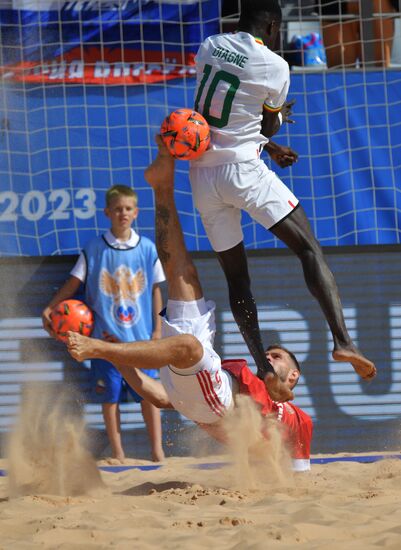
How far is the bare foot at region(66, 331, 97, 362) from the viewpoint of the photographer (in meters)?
5.40

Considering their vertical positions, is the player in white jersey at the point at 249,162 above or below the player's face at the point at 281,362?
above

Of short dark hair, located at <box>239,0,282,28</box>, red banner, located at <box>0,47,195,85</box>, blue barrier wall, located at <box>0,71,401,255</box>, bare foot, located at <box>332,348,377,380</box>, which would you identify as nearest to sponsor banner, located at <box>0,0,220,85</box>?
red banner, located at <box>0,47,195,85</box>

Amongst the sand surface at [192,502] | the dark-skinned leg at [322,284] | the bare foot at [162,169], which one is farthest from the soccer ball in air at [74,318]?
the dark-skinned leg at [322,284]

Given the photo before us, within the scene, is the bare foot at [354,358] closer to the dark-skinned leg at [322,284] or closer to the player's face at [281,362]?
the dark-skinned leg at [322,284]

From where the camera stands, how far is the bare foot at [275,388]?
593cm

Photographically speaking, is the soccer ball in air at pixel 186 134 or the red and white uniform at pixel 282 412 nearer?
the soccer ball in air at pixel 186 134

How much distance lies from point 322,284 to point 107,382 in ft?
10.2

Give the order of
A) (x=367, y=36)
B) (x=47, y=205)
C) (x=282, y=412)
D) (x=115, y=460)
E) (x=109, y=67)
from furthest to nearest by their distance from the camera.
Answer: (x=367, y=36)
(x=109, y=67)
(x=47, y=205)
(x=115, y=460)
(x=282, y=412)

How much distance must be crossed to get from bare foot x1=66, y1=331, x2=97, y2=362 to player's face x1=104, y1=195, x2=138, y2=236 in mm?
3168

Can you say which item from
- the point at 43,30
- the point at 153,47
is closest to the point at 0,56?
the point at 43,30

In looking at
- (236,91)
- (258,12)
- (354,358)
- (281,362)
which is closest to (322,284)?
(354,358)

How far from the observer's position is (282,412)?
21.7 ft

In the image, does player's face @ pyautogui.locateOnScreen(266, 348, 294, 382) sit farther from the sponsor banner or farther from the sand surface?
the sponsor banner

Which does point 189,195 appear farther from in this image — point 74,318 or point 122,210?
→ point 74,318
